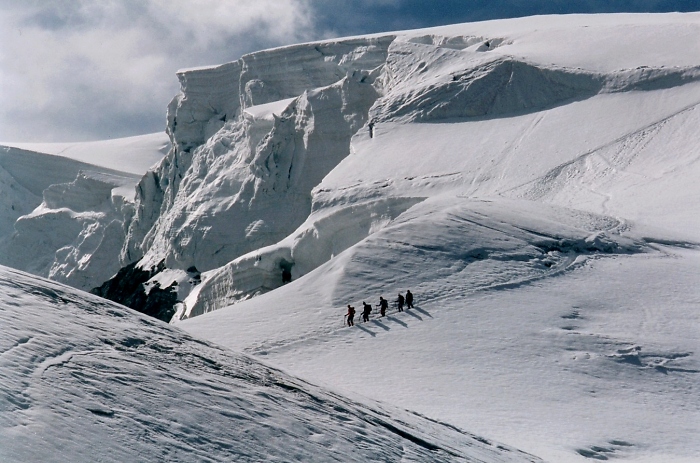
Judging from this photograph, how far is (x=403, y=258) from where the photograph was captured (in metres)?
24.0

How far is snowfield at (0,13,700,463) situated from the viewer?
35.5 ft

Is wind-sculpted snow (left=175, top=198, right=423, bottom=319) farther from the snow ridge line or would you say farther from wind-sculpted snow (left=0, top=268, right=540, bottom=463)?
wind-sculpted snow (left=0, top=268, right=540, bottom=463)

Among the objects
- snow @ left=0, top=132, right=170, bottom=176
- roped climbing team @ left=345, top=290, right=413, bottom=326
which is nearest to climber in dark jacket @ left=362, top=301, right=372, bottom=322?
roped climbing team @ left=345, top=290, right=413, bottom=326

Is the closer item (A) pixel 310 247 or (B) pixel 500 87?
(A) pixel 310 247

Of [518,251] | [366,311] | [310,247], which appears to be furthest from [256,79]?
[366,311]

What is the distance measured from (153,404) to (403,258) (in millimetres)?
14869

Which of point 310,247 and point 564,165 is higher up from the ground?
point 564,165

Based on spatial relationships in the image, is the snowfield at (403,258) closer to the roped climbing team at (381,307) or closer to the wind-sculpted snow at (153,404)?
the wind-sculpted snow at (153,404)

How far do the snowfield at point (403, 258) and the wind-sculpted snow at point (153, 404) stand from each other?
42 mm

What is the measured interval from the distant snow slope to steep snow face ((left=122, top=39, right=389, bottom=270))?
5.70 m

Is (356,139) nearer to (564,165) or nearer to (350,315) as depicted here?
(564,165)

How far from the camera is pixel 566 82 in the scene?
41281 millimetres

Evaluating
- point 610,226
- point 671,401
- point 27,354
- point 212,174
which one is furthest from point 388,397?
point 212,174

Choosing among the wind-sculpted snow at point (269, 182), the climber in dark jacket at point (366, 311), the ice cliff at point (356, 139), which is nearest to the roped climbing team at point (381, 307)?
the climber in dark jacket at point (366, 311)
